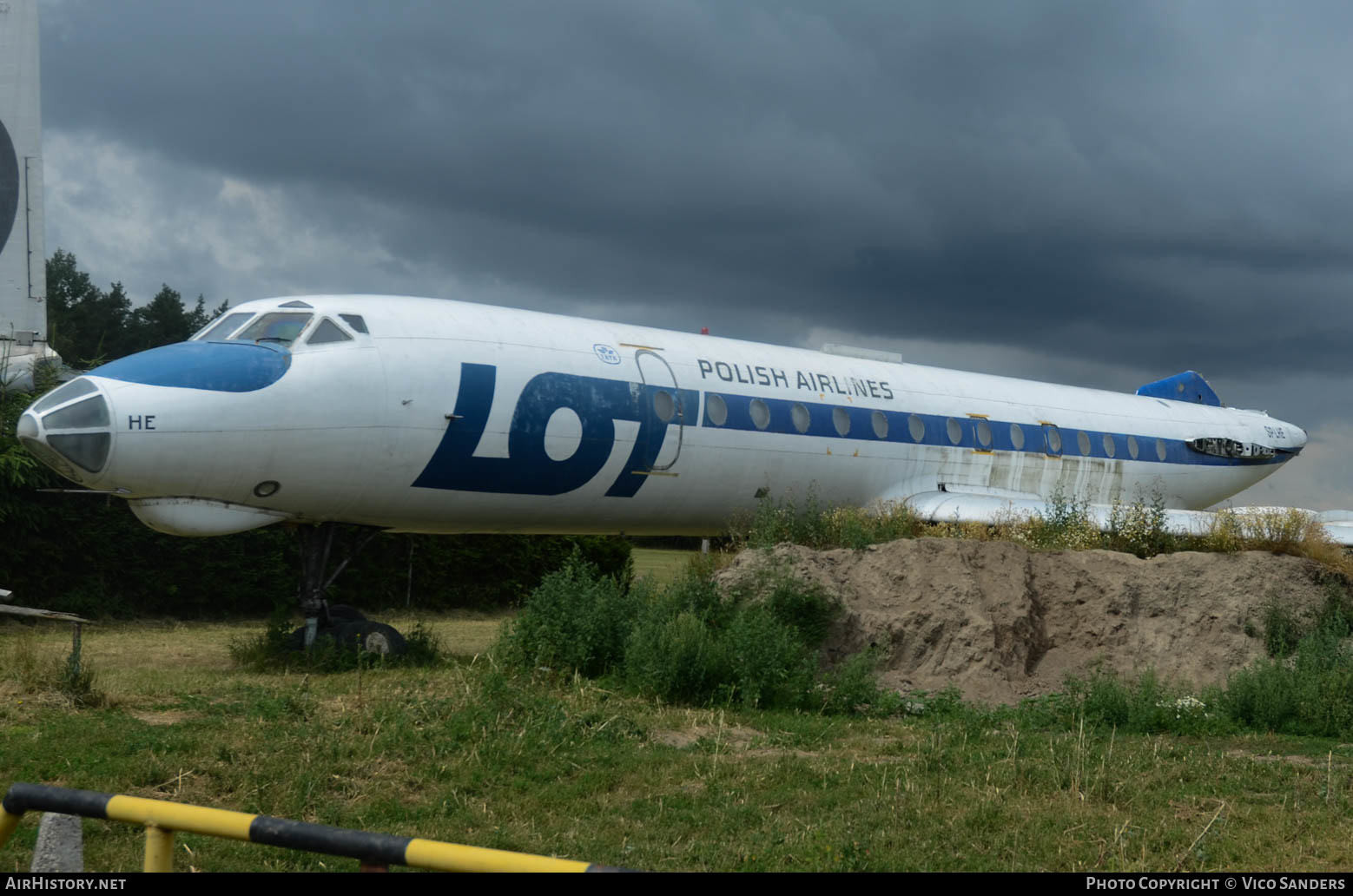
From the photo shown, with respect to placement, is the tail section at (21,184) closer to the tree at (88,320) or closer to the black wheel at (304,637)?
the black wheel at (304,637)

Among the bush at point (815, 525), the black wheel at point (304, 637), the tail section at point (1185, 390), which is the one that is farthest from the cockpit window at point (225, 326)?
the tail section at point (1185, 390)

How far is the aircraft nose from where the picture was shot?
11125mm

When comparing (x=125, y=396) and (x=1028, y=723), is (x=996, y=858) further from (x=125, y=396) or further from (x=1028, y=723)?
(x=125, y=396)

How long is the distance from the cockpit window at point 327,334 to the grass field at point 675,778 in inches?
151

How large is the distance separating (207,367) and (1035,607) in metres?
9.27

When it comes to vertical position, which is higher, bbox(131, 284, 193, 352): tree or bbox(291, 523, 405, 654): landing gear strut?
bbox(131, 284, 193, 352): tree

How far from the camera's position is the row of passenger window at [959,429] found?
53.2ft

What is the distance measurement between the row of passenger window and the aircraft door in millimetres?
570

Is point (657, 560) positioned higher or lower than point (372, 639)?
lower

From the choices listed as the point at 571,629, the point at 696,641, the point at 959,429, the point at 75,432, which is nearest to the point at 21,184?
the point at 75,432

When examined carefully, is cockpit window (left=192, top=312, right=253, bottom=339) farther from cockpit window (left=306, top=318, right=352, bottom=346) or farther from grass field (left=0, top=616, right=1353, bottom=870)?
grass field (left=0, top=616, right=1353, bottom=870)

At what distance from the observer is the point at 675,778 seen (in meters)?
8.03

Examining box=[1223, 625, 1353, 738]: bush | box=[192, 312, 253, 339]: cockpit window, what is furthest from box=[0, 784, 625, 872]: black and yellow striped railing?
box=[192, 312, 253, 339]: cockpit window

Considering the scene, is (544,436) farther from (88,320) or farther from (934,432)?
(88,320)
